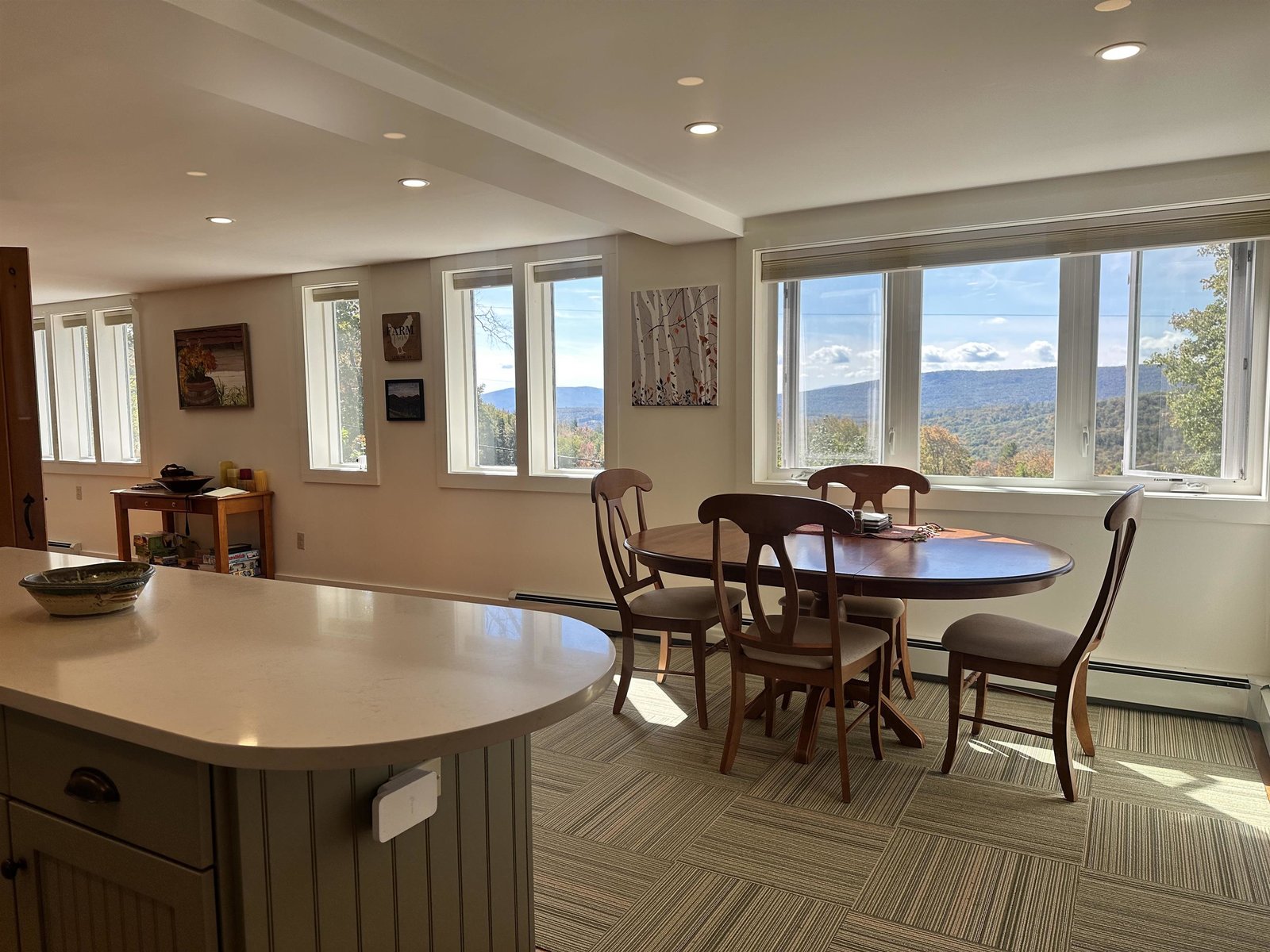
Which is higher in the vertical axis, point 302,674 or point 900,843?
point 302,674

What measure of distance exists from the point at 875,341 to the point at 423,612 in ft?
10.1

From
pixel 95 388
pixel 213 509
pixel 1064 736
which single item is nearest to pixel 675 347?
pixel 1064 736

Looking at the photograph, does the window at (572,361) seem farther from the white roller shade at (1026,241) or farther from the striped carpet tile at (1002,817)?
the striped carpet tile at (1002,817)

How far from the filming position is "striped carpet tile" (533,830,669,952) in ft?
6.86

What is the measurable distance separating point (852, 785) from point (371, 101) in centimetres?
258

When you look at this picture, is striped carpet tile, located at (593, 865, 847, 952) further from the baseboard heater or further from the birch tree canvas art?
the birch tree canvas art

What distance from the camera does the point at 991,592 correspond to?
8.53 ft

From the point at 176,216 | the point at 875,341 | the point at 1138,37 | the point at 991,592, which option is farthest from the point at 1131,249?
the point at 176,216

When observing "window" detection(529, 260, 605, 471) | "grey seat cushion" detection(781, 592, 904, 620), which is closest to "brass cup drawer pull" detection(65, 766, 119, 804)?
"grey seat cushion" detection(781, 592, 904, 620)

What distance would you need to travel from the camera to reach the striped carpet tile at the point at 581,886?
6.86ft

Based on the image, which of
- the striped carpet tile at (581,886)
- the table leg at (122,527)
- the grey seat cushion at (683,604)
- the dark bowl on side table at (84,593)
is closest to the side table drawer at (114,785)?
the dark bowl on side table at (84,593)

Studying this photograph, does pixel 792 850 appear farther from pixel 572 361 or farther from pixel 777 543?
pixel 572 361

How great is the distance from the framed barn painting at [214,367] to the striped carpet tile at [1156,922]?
18.8 feet

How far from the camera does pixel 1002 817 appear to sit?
261cm
